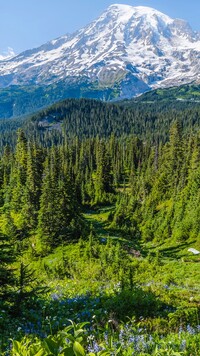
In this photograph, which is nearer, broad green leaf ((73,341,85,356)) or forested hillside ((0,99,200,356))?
broad green leaf ((73,341,85,356))

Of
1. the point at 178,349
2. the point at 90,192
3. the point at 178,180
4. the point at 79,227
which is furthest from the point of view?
the point at 90,192

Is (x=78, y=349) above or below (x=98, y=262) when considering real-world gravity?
above

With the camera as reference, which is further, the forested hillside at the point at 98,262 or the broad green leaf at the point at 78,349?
the forested hillside at the point at 98,262

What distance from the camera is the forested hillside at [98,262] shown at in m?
5.46

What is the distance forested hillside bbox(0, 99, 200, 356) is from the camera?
5.46 m

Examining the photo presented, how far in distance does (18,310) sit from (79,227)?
26.8 m

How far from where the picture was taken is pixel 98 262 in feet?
80.7

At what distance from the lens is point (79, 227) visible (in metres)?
36.0

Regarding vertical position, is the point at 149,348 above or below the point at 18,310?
above

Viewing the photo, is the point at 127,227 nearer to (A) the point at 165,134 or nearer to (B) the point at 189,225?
(B) the point at 189,225

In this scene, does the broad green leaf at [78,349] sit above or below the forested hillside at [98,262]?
above

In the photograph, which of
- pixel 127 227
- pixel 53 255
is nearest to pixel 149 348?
pixel 53 255

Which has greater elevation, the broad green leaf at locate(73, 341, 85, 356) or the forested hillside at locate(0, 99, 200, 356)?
the broad green leaf at locate(73, 341, 85, 356)

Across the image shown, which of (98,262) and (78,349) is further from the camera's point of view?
(98,262)
